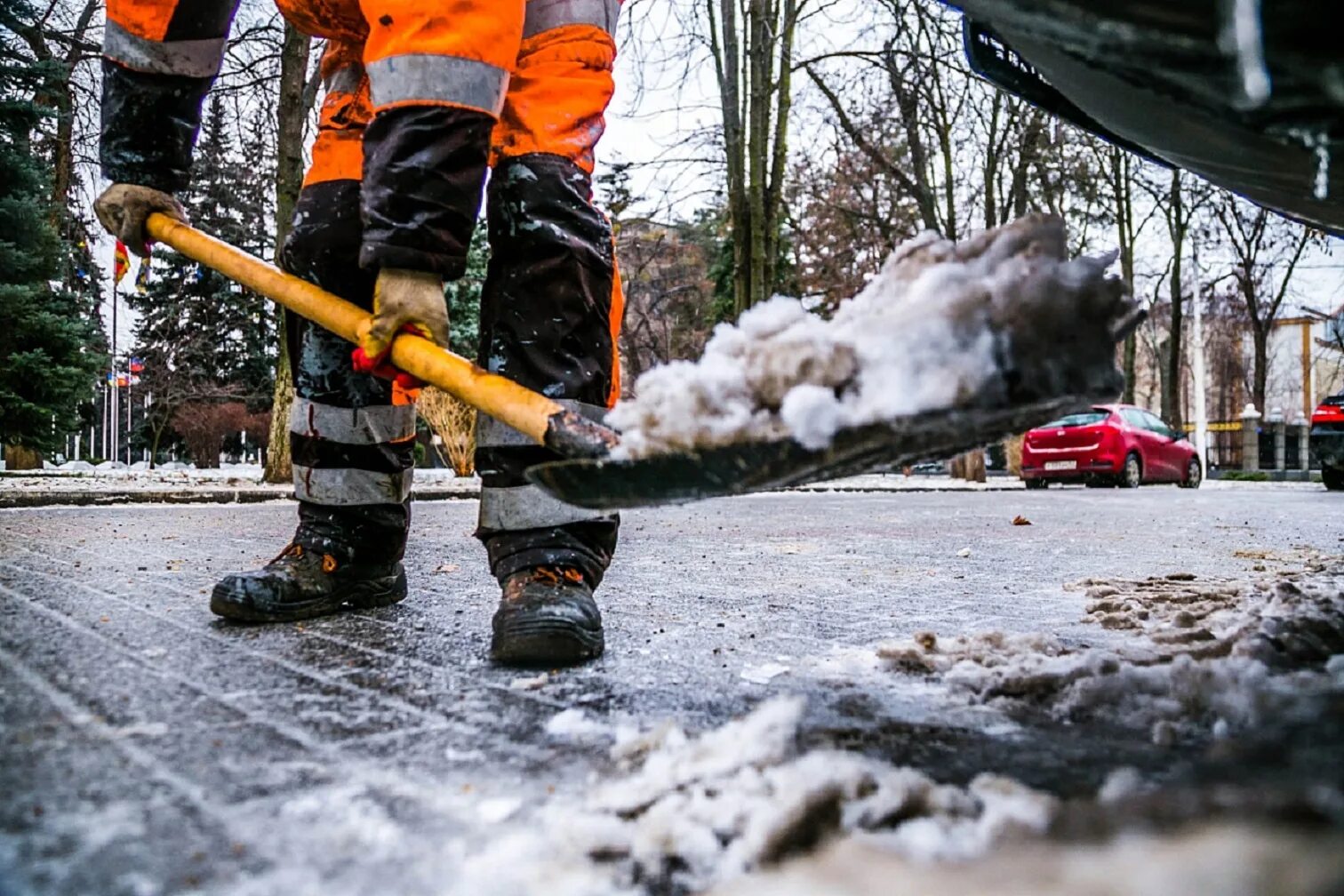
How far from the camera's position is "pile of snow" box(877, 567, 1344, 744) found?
1135 millimetres

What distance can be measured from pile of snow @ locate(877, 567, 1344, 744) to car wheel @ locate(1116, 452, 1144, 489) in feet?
41.2

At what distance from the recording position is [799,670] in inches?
59.8

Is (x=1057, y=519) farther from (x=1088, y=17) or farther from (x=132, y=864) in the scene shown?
(x=132, y=864)

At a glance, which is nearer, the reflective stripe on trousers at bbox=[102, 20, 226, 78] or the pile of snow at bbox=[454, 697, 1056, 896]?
the pile of snow at bbox=[454, 697, 1056, 896]

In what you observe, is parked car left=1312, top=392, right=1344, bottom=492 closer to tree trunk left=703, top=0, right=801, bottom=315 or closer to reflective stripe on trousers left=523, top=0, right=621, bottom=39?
tree trunk left=703, top=0, right=801, bottom=315

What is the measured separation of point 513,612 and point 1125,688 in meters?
0.96

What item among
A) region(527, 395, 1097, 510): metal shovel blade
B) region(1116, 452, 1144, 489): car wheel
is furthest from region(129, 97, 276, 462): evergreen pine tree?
region(527, 395, 1097, 510): metal shovel blade

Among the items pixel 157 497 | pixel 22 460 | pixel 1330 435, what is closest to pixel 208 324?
pixel 22 460

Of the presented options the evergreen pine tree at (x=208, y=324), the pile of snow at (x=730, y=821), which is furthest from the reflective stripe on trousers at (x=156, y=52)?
the evergreen pine tree at (x=208, y=324)

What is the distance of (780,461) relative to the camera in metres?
1.08

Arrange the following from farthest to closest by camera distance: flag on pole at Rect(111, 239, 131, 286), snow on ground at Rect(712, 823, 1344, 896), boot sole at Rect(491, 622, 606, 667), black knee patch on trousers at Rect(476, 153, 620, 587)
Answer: flag on pole at Rect(111, 239, 131, 286) < black knee patch on trousers at Rect(476, 153, 620, 587) < boot sole at Rect(491, 622, 606, 667) < snow on ground at Rect(712, 823, 1344, 896)

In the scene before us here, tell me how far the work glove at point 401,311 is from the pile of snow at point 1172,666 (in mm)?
970

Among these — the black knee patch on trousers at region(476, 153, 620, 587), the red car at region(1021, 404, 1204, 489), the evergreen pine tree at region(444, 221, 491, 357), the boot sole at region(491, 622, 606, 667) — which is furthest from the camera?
the evergreen pine tree at region(444, 221, 491, 357)

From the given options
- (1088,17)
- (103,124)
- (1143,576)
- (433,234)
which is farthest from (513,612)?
(1143,576)
